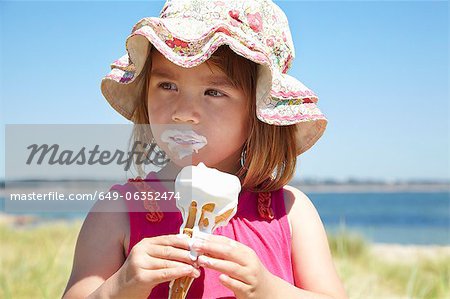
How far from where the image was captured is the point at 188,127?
1583 mm

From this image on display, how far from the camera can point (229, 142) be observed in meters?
1.67

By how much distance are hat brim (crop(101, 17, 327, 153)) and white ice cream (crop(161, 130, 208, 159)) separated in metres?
0.17

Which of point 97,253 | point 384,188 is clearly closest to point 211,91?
point 97,253

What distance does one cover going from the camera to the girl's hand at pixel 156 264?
4.53ft

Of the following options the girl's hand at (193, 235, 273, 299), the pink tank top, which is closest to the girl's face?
the pink tank top

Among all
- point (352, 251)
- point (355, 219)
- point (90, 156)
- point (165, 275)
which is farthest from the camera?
point (355, 219)

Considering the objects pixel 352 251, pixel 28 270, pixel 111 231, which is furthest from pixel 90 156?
pixel 352 251

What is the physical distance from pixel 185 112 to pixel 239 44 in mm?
218

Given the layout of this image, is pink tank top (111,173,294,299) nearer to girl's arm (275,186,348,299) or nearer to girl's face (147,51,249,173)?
girl's arm (275,186,348,299)

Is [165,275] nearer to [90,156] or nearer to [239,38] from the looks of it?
[239,38]

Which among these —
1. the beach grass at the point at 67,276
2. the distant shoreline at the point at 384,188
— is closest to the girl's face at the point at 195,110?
the beach grass at the point at 67,276

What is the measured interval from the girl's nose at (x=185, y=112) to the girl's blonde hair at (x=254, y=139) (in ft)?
0.40

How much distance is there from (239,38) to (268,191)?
Answer: 464 millimetres

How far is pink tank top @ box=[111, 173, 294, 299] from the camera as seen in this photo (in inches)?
65.3
